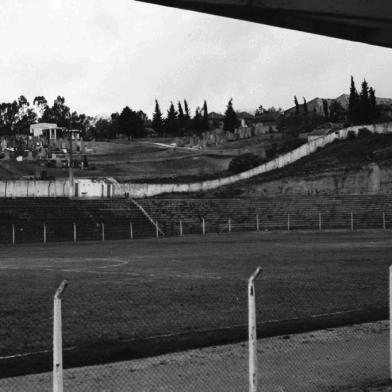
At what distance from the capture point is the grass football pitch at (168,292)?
1623cm

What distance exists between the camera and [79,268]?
32750 millimetres

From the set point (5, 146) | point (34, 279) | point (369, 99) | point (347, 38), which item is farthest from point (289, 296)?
point (5, 146)

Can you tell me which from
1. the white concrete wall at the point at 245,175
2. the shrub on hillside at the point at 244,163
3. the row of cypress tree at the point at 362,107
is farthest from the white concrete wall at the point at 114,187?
the row of cypress tree at the point at 362,107

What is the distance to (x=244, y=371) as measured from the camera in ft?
36.9

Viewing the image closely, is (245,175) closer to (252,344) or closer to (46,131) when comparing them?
(46,131)

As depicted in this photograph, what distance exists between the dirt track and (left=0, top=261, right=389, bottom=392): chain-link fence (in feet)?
0.05

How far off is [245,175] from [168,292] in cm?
8718

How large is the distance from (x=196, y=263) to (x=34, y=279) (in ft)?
28.2

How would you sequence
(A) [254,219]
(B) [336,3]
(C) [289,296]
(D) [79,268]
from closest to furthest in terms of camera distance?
(B) [336,3] < (C) [289,296] < (D) [79,268] < (A) [254,219]

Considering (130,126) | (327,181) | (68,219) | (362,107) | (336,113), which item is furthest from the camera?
(130,126)

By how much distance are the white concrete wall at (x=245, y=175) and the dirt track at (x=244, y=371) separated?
72.9 m

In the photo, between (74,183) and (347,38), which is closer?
(347,38)

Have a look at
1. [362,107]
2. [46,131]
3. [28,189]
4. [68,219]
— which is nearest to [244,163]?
[362,107]

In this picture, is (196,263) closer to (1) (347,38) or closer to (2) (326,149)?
(1) (347,38)
